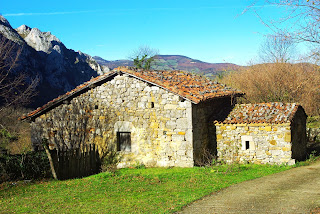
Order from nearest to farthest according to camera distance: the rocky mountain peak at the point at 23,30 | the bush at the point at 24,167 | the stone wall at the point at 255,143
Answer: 1. the bush at the point at 24,167
2. the stone wall at the point at 255,143
3. the rocky mountain peak at the point at 23,30

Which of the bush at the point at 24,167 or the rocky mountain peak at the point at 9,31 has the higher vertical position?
the rocky mountain peak at the point at 9,31

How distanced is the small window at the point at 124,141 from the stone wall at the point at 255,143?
4.04 m

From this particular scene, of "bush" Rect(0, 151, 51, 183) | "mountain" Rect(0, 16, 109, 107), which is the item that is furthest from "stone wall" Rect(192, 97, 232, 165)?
"mountain" Rect(0, 16, 109, 107)

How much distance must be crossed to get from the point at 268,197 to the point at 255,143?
482 cm

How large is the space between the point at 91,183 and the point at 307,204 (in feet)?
24.0

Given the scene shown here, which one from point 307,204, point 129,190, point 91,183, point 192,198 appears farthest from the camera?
point 91,183

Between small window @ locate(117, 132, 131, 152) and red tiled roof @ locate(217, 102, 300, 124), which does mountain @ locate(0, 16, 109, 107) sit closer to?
small window @ locate(117, 132, 131, 152)

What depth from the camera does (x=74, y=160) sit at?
1270cm

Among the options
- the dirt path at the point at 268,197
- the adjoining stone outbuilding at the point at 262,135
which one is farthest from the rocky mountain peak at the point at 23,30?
the dirt path at the point at 268,197

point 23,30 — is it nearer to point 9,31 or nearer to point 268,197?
point 9,31

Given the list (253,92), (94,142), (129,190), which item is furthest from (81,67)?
(129,190)

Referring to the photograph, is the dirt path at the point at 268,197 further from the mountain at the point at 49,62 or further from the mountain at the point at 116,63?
the mountain at the point at 49,62

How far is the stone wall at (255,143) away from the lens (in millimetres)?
12703

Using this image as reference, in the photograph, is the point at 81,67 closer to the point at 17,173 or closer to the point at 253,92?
the point at 253,92
